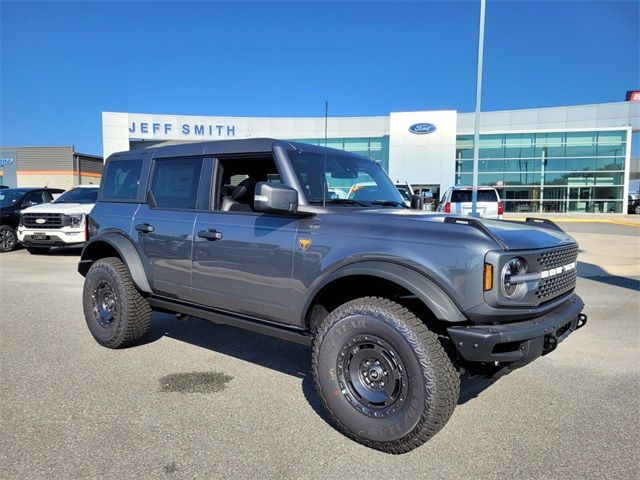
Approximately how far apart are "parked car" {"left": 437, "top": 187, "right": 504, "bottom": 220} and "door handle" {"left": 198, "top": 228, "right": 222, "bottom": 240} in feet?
40.3

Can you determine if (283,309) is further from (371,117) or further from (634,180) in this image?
(634,180)

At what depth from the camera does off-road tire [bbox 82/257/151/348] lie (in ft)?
15.4

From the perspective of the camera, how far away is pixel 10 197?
45.6ft

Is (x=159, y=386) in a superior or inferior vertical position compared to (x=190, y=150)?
inferior

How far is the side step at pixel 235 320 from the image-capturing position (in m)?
3.57

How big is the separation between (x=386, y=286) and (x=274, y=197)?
97cm

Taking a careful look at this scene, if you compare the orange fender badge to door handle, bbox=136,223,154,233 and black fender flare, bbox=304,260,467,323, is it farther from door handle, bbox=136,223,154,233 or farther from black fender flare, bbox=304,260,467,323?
door handle, bbox=136,223,154,233

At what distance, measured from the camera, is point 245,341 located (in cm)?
532

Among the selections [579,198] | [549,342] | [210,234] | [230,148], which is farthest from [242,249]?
[579,198]

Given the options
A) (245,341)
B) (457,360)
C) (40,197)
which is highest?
(40,197)

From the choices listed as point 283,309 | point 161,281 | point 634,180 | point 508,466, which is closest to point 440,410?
point 508,466

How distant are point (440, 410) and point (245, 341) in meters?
2.95

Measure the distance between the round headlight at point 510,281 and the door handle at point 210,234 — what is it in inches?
85.7

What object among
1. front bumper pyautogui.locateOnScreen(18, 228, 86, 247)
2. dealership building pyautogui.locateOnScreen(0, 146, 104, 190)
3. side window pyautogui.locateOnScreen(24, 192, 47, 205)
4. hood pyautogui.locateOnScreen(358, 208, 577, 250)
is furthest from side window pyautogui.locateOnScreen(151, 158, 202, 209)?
dealership building pyautogui.locateOnScreen(0, 146, 104, 190)
